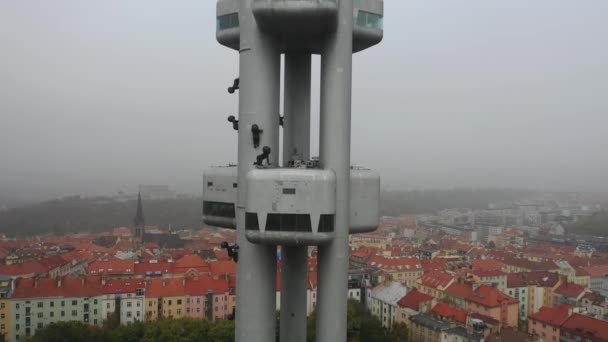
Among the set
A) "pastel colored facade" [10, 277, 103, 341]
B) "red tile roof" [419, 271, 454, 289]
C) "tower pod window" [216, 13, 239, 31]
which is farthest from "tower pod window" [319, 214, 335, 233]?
"red tile roof" [419, 271, 454, 289]

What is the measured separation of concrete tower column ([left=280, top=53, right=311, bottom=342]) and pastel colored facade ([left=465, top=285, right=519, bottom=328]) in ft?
208

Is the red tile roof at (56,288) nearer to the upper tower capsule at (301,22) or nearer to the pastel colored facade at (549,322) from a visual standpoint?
the pastel colored facade at (549,322)

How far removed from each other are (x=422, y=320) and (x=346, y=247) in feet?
196

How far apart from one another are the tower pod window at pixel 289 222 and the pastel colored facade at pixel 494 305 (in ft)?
225

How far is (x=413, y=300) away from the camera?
80.6m

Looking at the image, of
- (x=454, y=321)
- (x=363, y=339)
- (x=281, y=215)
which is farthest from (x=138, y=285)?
(x=281, y=215)

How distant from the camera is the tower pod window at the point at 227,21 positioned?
19.8 m

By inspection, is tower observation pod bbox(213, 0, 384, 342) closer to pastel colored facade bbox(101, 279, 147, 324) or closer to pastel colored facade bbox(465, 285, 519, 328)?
pastel colored facade bbox(465, 285, 519, 328)

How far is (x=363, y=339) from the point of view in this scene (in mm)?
59469

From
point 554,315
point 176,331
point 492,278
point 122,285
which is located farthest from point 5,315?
point 492,278

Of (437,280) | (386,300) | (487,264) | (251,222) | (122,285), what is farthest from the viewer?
(487,264)

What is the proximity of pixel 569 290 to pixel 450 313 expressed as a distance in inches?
1274

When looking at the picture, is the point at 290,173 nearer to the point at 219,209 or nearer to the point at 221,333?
the point at 219,209

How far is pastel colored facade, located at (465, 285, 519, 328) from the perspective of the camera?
7869 cm
